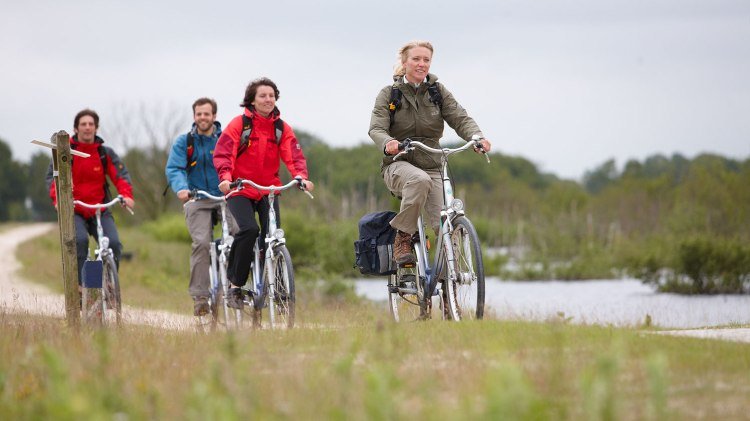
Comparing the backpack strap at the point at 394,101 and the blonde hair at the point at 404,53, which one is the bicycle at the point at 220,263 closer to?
the backpack strap at the point at 394,101

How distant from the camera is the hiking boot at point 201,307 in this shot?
426 inches

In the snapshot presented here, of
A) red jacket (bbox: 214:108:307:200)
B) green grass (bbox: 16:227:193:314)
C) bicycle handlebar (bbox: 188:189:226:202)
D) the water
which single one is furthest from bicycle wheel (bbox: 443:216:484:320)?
the water

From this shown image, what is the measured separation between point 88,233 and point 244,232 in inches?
86.3

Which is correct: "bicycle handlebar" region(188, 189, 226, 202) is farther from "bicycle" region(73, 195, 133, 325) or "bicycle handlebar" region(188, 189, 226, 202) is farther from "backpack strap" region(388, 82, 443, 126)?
"backpack strap" region(388, 82, 443, 126)

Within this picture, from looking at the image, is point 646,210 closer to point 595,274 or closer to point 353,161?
point 595,274

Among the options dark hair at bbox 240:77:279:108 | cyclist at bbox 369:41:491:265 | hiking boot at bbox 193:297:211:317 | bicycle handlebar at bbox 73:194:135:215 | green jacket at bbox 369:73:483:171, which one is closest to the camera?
cyclist at bbox 369:41:491:265

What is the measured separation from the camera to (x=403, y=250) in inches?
384

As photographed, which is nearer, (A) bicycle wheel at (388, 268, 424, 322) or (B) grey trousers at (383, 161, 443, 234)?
(B) grey trousers at (383, 161, 443, 234)

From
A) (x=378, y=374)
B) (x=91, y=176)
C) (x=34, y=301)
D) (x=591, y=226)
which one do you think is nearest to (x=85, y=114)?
(x=91, y=176)

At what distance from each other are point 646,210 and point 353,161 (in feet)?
154

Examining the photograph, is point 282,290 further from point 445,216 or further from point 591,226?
point 591,226

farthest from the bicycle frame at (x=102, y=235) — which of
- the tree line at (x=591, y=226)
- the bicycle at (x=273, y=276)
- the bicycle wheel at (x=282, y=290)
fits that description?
the tree line at (x=591, y=226)

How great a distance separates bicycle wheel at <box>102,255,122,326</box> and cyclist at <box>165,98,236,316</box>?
2.50ft

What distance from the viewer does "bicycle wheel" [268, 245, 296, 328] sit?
381 inches
